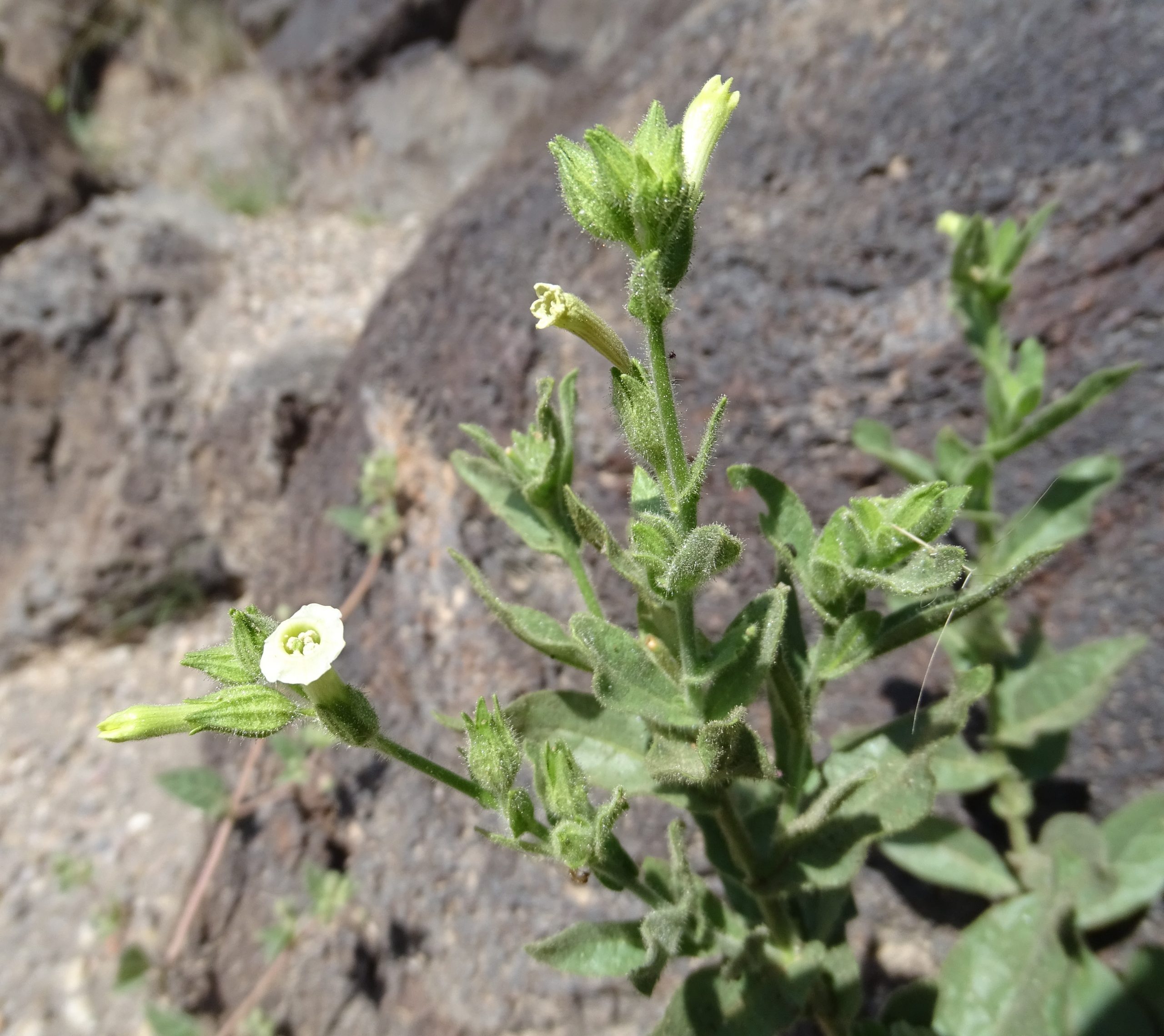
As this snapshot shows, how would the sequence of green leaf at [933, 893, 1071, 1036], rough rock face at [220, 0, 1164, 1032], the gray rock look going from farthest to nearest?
the gray rock
rough rock face at [220, 0, 1164, 1032]
green leaf at [933, 893, 1071, 1036]

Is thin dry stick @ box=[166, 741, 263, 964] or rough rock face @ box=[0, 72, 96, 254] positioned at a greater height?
rough rock face @ box=[0, 72, 96, 254]

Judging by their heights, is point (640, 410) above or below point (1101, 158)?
below

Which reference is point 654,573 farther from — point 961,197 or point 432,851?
point 961,197

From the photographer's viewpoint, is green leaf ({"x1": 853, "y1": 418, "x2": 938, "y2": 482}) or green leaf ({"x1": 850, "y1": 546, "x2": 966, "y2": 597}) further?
green leaf ({"x1": 853, "y1": 418, "x2": 938, "y2": 482})

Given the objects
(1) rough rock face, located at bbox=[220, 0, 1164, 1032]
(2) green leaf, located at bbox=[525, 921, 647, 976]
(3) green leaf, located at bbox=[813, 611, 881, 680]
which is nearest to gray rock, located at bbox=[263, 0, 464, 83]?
(1) rough rock face, located at bbox=[220, 0, 1164, 1032]

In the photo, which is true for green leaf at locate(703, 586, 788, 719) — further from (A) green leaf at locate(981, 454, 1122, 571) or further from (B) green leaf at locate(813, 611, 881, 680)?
(A) green leaf at locate(981, 454, 1122, 571)

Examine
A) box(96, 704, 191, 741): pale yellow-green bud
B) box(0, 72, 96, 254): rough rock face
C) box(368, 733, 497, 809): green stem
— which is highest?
box(0, 72, 96, 254): rough rock face

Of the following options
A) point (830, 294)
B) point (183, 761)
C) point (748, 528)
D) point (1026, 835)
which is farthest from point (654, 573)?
point (183, 761)
